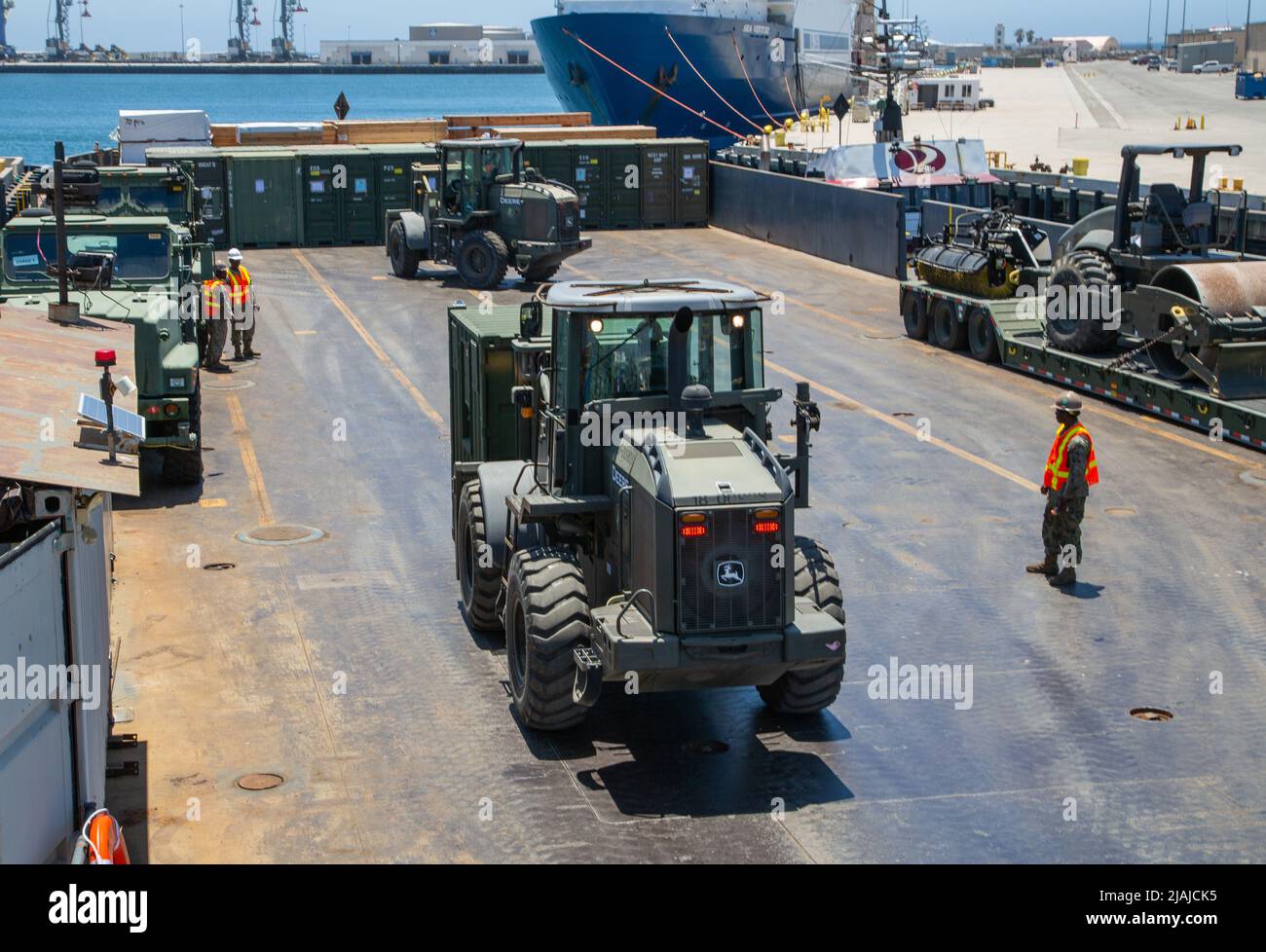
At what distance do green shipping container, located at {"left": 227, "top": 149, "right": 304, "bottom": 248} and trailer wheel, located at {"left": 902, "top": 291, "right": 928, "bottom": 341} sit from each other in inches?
699

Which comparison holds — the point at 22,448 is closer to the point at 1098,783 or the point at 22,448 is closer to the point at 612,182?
the point at 1098,783

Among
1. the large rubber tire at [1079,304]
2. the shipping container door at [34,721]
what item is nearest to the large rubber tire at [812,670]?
the shipping container door at [34,721]

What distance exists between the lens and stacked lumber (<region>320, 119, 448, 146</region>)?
48.1 m

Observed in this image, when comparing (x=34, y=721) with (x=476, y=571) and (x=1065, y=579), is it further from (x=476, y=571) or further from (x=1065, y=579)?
(x=1065, y=579)

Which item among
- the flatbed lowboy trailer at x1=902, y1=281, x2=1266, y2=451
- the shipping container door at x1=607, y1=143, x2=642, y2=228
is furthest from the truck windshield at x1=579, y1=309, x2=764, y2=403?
the shipping container door at x1=607, y1=143, x2=642, y2=228

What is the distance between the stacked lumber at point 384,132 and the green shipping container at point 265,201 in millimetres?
8479

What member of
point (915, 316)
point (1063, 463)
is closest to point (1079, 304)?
point (915, 316)

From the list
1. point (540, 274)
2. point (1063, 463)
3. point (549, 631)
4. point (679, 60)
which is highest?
point (679, 60)

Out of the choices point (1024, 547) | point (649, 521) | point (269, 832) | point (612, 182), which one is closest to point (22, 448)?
point (269, 832)

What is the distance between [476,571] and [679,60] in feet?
209

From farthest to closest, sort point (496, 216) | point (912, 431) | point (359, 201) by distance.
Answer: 1. point (359, 201)
2. point (496, 216)
3. point (912, 431)

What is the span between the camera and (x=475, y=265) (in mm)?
32625

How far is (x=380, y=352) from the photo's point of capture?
26.5m

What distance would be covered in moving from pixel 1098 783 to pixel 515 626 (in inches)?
166
